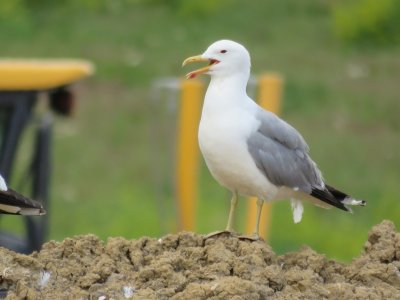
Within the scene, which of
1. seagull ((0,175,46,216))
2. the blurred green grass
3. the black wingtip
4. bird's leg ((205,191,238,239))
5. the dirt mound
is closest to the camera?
the dirt mound

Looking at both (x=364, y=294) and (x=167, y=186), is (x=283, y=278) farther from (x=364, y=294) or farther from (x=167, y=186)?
(x=167, y=186)

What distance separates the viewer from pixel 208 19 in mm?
15094

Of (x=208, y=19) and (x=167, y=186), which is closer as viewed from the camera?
(x=167, y=186)

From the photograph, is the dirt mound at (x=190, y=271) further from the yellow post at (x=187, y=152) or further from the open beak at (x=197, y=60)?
the yellow post at (x=187, y=152)

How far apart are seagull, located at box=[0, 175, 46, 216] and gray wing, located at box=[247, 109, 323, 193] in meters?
0.68

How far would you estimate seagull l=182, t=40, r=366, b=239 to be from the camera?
4883 mm

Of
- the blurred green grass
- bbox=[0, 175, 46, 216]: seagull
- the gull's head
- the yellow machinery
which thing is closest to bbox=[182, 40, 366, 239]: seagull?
the gull's head

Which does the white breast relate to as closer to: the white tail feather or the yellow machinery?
the white tail feather

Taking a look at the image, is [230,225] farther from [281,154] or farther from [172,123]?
[172,123]

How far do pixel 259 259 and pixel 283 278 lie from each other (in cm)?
10

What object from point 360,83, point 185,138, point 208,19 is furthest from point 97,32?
point 185,138

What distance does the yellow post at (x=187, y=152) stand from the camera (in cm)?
960

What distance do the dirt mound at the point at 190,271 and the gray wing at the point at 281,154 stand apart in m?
0.46

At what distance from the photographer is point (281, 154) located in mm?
5137
